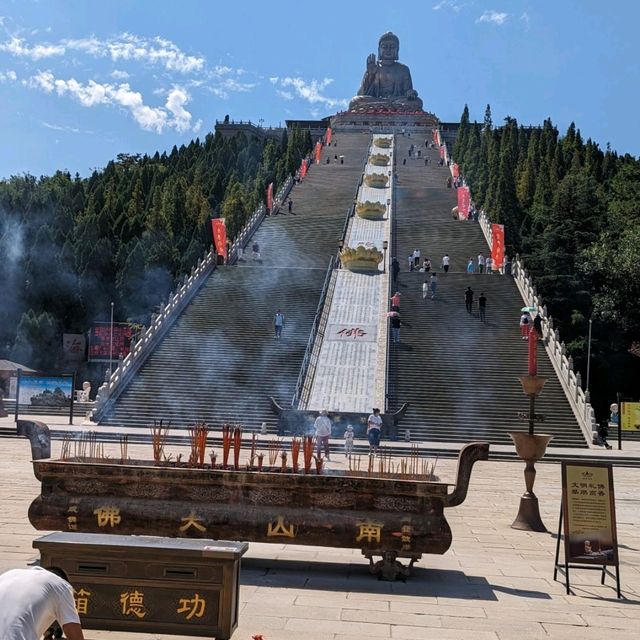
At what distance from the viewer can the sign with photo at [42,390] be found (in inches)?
1022

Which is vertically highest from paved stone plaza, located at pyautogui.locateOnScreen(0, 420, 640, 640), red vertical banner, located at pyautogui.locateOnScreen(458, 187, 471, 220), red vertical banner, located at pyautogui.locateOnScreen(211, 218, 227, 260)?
red vertical banner, located at pyautogui.locateOnScreen(458, 187, 471, 220)

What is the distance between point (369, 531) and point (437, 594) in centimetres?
83

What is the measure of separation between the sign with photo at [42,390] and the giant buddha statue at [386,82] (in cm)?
6843

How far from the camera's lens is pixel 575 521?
836 cm

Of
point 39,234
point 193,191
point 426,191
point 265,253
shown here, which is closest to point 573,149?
point 426,191

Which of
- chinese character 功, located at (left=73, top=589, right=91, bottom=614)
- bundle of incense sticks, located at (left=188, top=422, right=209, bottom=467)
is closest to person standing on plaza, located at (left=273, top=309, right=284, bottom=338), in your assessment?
bundle of incense sticks, located at (left=188, top=422, right=209, bottom=467)

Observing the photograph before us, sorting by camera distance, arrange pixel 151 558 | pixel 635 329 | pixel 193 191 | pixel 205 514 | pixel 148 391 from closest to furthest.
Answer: pixel 151 558 → pixel 205 514 → pixel 148 391 → pixel 635 329 → pixel 193 191

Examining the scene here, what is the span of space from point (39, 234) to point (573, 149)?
4266 cm

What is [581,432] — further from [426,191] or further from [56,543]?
[426,191]

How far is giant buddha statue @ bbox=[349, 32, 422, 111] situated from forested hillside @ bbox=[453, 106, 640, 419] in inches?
A: 905

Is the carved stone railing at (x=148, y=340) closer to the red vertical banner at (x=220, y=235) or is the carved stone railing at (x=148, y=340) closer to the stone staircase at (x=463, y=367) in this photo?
the red vertical banner at (x=220, y=235)

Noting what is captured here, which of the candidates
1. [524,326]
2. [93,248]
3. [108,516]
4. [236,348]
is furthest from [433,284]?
[108,516]

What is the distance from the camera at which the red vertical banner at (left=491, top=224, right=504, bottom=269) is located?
3597 centimetres

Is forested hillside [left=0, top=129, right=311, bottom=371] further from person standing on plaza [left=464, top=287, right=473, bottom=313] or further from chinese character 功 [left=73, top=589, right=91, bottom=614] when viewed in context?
chinese character 功 [left=73, top=589, right=91, bottom=614]
